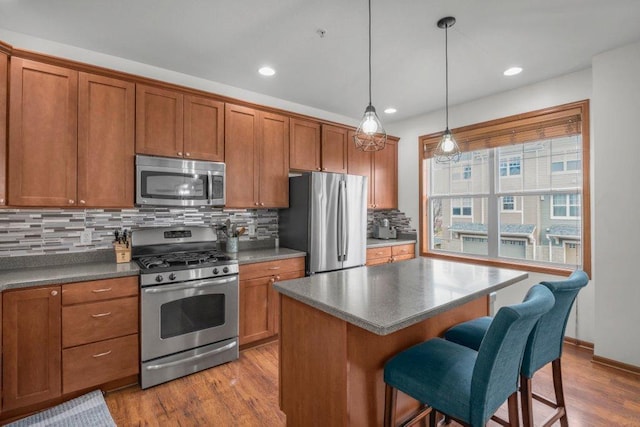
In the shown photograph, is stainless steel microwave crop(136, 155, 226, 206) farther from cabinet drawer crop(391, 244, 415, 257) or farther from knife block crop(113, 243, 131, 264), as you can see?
cabinet drawer crop(391, 244, 415, 257)

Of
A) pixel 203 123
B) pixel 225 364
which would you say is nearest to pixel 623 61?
pixel 203 123

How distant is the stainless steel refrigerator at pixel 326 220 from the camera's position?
3.34 m

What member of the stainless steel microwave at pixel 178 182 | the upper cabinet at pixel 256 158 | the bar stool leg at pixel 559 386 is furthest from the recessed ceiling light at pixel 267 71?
the bar stool leg at pixel 559 386

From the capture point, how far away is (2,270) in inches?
91.0

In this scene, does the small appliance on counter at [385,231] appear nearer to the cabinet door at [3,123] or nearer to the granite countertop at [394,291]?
the granite countertop at [394,291]

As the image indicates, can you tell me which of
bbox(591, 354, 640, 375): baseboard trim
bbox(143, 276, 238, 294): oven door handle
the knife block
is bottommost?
bbox(591, 354, 640, 375): baseboard trim

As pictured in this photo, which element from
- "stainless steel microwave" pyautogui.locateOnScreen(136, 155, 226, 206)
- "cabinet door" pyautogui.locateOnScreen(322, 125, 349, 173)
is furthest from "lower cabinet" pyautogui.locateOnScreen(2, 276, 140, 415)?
"cabinet door" pyautogui.locateOnScreen(322, 125, 349, 173)

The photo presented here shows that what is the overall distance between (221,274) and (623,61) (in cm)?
390

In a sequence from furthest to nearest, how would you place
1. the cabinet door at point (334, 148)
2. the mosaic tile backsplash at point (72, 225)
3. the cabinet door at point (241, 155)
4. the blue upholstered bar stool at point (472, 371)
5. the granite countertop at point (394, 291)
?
the cabinet door at point (334, 148), the cabinet door at point (241, 155), the mosaic tile backsplash at point (72, 225), the granite countertop at point (394, 291), the blue upholstered bar stool at point (472, 371)

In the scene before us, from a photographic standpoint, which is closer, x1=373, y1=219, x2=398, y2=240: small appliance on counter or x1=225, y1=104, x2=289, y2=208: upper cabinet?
x1=225, y1=104, x2=289, y2=208: upper cabinet

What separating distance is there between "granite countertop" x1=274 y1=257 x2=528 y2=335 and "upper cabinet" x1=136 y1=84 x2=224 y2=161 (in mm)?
1754

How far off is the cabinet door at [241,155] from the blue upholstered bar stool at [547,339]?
230 cm

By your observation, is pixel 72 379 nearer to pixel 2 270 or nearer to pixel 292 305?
pixel 2 270

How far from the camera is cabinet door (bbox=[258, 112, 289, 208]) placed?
11.1 feet
